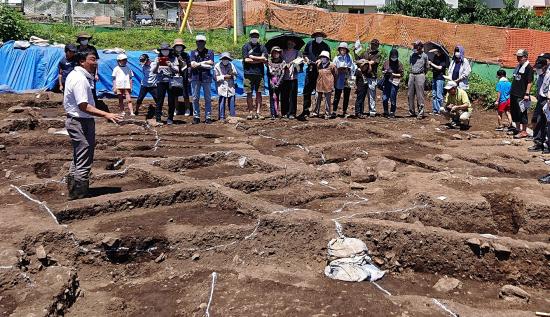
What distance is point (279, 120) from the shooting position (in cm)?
Result: 1180

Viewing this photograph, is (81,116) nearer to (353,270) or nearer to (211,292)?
(211,292)

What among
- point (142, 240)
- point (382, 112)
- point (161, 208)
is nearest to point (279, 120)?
point (382, 112)

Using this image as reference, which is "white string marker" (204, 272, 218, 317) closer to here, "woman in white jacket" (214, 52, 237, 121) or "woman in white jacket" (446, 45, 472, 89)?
"woman in white jacket" (214, 52, 237, 121)

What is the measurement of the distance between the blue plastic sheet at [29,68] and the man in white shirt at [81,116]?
8.93 m

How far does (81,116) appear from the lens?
6477 mm

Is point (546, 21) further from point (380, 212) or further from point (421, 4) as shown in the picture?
point (380, 212)

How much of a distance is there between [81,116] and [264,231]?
2.48m

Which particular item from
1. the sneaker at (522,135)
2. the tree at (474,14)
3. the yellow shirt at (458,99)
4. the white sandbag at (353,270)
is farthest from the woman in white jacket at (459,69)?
the tree at (474,14)

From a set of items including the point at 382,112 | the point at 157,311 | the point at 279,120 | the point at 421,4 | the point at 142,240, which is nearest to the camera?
the point at 157,311

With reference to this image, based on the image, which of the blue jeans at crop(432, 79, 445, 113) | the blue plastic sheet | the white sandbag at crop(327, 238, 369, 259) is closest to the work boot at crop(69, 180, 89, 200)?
the white sandbag at crop(327, 238, 369, 259)

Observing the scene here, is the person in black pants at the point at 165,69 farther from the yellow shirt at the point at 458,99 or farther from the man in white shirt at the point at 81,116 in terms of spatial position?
the yellow shirt at the point at 458,99

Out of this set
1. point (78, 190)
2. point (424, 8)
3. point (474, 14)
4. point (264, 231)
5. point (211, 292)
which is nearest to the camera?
point (211, 292)

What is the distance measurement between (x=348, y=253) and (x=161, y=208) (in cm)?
245

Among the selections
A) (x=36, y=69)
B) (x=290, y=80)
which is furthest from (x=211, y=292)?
(x=36, y=69)
